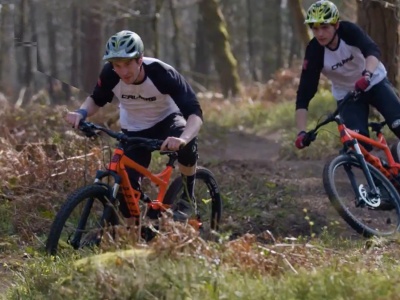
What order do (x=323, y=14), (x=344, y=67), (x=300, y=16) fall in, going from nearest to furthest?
(x=323, y=14) → (x=344, y=67) → (x=300, y=16)

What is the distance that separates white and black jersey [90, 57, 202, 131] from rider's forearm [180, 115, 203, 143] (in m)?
0.06

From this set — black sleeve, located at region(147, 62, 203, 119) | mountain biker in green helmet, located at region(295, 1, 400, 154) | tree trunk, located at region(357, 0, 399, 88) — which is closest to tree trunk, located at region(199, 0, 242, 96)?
tree trunk, located at region(357, 0, 399, 88)

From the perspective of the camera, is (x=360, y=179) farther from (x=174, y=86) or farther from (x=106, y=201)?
Answer: (x=106, y=201)

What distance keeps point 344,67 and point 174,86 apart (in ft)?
7.32

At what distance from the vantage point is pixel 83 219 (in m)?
7.04

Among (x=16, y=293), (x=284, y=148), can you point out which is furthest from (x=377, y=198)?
(x=284, y=148)

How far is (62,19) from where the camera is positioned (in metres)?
45.1

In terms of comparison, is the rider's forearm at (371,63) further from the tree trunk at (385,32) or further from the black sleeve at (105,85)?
the tree trunk at (385,32)

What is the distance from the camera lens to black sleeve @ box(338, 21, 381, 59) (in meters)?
8.66

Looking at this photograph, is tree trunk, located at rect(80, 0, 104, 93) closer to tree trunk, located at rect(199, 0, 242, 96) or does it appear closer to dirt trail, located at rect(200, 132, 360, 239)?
tree trunk, located at rect(199, 0, 242, 96)

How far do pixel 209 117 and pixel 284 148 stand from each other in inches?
233

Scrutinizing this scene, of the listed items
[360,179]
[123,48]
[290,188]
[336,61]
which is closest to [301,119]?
[336,61]

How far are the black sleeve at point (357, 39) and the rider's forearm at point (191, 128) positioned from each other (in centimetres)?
211

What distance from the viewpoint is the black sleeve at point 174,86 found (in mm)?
7426
